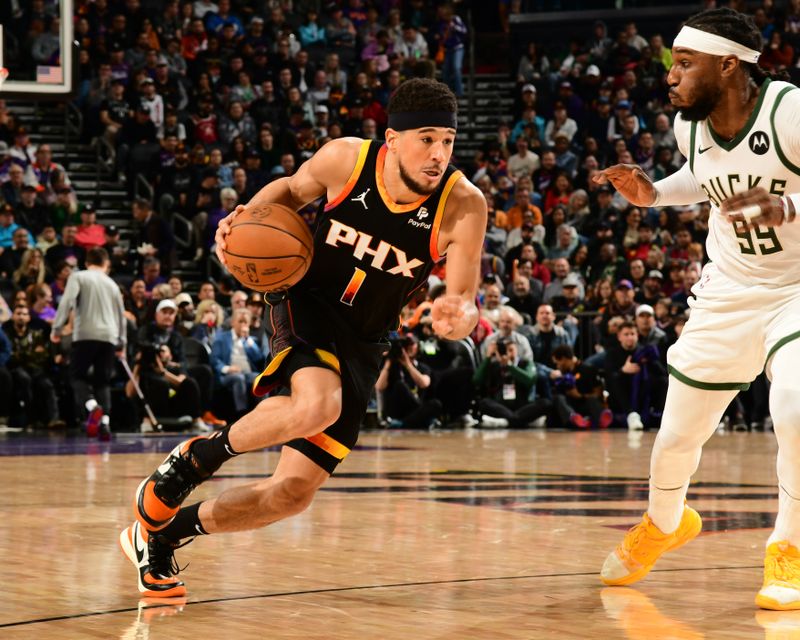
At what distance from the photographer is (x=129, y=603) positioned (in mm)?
4598

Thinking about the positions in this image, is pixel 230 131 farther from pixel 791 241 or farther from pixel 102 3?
pixel 791 241

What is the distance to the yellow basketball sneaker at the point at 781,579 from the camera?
14.9ft

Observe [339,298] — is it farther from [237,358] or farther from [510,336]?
[510,336]

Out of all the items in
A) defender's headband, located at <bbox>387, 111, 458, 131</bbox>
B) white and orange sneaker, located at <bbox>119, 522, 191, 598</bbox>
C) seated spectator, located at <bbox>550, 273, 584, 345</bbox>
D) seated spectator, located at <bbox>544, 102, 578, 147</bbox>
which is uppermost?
seated spectator, located at <bbox>544, 102, 578, 147</bbox>

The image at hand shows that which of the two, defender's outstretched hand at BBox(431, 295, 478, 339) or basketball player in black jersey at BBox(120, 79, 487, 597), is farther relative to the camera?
basketball player in black jersey at BBox(120, 79, 487, 597)

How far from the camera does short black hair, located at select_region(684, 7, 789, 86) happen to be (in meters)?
4.95

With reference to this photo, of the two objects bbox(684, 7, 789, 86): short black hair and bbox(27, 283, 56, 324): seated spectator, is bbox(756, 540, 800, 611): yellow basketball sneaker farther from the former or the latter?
bbox(27, 283, 56, 324): seated spectator

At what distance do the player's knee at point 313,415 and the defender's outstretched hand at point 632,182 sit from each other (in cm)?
138

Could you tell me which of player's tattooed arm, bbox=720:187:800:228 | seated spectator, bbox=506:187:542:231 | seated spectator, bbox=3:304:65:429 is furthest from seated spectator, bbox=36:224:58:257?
player's tattooed arm, bbox=720:187:800:228

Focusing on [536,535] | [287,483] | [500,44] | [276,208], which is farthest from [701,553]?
[500,44]

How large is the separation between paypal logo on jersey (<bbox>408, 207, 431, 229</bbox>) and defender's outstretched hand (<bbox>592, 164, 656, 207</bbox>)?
68cm

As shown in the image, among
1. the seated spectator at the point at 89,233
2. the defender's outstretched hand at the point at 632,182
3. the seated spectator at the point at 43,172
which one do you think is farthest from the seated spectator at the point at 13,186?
the defender's outstretched hand at the point at 632,182

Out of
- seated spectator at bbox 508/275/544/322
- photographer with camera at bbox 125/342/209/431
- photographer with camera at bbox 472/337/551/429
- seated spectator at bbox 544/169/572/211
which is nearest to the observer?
photographer with camera at bbox 125/342/209/431

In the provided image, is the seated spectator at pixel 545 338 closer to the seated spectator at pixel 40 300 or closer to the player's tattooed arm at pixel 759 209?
the seated spectator at pixel 40 300
